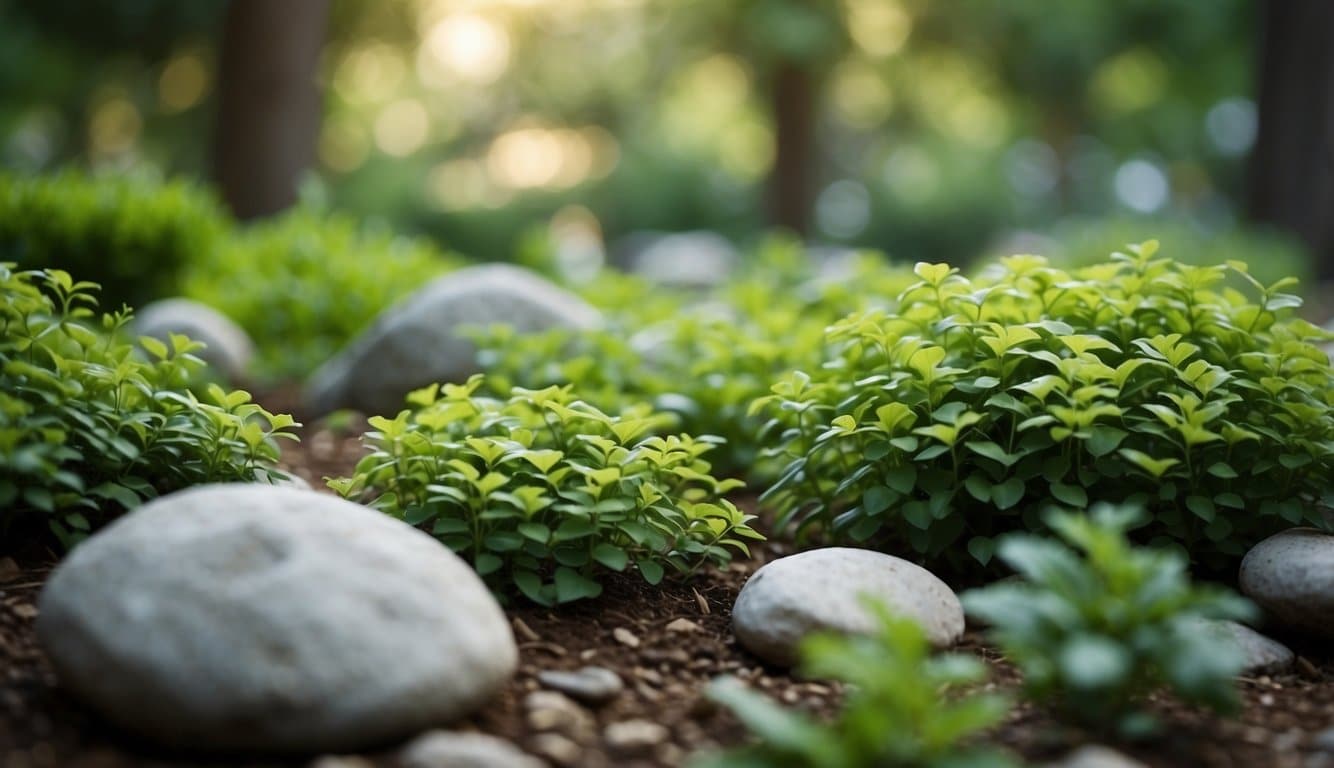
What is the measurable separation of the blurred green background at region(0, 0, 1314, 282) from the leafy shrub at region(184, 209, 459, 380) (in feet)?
3.06

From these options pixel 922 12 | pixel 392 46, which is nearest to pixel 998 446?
pixel 922 12

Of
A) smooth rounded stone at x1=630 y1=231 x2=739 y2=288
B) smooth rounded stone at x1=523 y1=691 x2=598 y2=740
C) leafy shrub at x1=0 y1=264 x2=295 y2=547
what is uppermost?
leafy shrub at x1=0 y1=264 x2=295 y2=547

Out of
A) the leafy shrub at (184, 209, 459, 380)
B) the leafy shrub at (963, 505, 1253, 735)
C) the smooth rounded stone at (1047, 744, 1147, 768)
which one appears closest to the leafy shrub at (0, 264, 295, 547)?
the leafy shrub at (963, 505, 1253, 735)

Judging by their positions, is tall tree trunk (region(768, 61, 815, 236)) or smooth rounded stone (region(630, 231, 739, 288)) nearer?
smooth rounded stone (region(630, 231, 739, 288))

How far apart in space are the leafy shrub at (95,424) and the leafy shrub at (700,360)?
3.28 feet

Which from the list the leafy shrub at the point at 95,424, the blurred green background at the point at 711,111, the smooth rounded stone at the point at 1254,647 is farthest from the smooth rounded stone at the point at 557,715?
the blurred green background at the point at 711,111

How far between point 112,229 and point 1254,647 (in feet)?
19.8

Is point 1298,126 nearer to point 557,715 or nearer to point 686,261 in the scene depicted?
point 686,261

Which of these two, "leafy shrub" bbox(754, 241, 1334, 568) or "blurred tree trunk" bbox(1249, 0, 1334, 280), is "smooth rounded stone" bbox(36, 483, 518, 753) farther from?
"blurred tree trunk" bbox(1249, 0, 1334, 280)

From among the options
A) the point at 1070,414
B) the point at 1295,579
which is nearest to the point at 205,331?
the point at 1070,414

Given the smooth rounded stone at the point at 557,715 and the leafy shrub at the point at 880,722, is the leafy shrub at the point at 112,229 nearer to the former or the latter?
the smooth rounded stone at the point at 557,715

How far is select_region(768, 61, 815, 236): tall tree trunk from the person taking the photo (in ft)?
48.1

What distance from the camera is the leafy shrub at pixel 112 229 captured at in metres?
5.81

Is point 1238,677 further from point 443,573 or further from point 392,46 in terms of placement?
point 392,46
